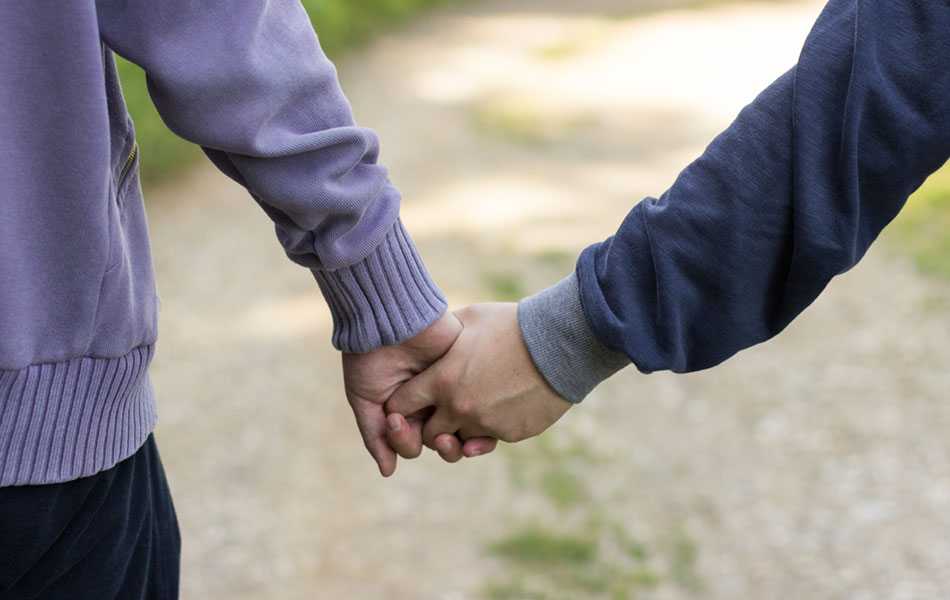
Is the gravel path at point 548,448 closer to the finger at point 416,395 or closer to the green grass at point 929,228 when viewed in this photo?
the green grass at point 929,228

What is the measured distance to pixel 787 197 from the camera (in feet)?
5.63

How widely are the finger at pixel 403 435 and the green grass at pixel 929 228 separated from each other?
3.14m

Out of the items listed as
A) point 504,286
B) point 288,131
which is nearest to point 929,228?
point 504,286

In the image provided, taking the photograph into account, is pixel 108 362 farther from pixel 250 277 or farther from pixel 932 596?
pixel 250 277

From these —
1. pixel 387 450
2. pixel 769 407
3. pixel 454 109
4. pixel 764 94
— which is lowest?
pixel 454 109

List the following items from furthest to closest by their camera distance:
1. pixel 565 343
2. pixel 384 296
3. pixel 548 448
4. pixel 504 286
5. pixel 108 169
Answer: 1. pixel 504 286
2. pixel 548 448
3. pixel 565 343
4. pixel 384 296
5. pixel 108 169

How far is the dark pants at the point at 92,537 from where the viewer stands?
140 cm

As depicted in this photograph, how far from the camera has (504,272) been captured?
4.94 m

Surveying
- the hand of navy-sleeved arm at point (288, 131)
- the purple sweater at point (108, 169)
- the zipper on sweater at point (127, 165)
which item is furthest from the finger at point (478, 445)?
the zipper on sweater at point (127, 165)

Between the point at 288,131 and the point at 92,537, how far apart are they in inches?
20.0

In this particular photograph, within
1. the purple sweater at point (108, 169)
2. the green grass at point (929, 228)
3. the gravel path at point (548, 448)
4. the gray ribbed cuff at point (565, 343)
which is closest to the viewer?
the purple sweater at point (108, 169)

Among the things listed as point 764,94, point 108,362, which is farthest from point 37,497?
point 764,94

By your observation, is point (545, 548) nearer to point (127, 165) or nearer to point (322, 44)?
point (127, 165)

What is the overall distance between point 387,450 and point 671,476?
1671 millimetres
